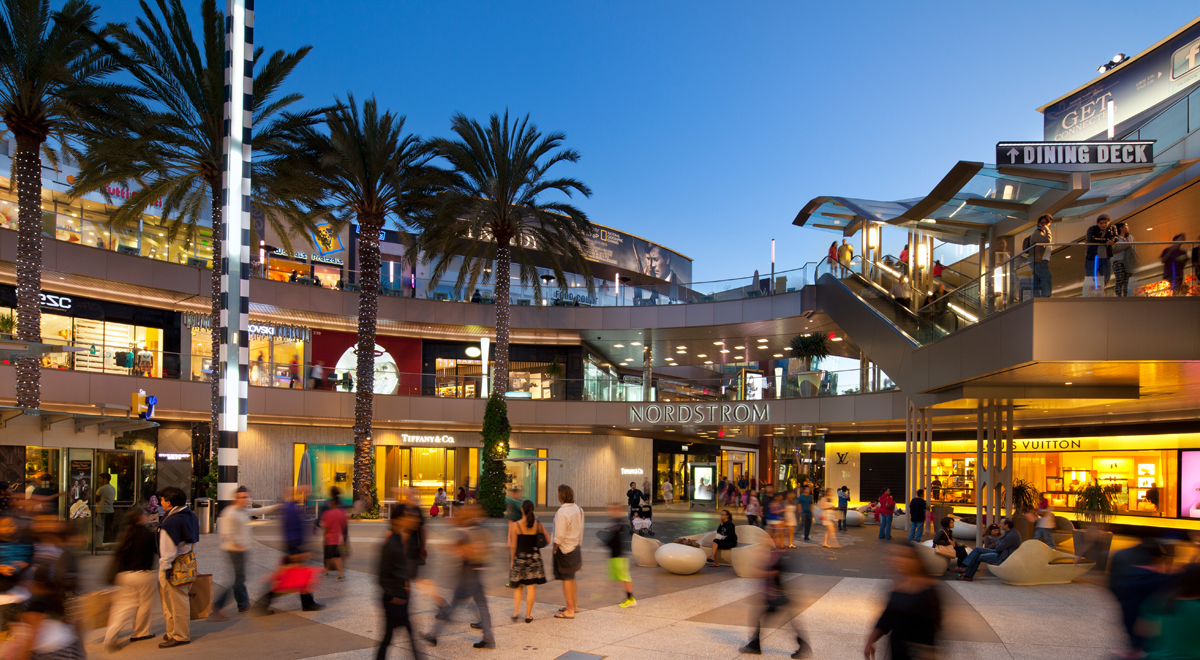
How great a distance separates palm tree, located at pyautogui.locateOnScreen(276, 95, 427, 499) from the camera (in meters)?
25.5

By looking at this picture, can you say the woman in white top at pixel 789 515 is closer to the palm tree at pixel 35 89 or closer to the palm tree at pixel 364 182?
the palm tree at pixel 364 182

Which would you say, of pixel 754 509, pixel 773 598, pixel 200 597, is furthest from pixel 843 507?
pixel 200 597

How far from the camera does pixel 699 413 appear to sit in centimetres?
3306

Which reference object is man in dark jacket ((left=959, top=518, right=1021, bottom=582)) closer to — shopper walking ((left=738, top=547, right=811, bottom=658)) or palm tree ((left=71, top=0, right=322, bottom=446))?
shopper walking ((left=738, top=547, right=811, bottom=658))

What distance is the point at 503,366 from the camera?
29859 millimetres

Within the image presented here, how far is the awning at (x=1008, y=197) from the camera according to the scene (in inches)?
710

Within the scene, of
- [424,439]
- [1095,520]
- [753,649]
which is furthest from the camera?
[424,439]

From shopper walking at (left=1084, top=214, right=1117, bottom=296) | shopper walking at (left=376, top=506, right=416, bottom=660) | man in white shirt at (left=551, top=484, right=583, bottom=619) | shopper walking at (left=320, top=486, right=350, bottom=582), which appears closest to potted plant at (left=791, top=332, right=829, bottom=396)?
shopper walking at (left=1084, top=214, right=1117, bottom=296)

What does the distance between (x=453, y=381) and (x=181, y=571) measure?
24.7 m

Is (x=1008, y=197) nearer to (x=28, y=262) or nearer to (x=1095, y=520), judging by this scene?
(x=1095, y=520)

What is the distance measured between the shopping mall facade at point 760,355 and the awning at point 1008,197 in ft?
0.29

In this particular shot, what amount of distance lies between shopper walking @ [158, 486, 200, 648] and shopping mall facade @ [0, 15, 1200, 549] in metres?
9.75

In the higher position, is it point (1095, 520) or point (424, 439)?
point (424, 439)

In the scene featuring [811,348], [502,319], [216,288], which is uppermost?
[216,288]
